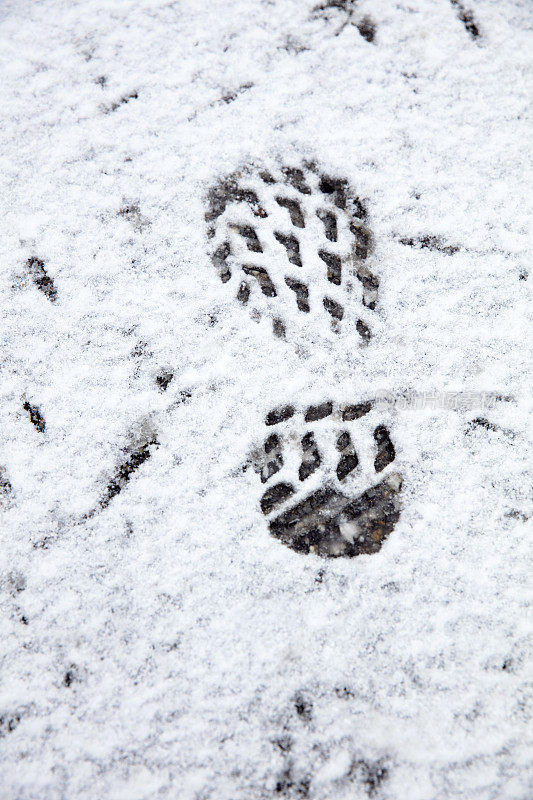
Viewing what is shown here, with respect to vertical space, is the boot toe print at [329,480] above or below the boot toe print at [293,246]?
below

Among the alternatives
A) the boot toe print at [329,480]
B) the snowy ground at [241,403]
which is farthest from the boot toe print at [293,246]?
the boot toe print at [329,480]

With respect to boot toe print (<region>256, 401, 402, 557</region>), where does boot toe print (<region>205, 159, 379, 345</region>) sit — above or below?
above

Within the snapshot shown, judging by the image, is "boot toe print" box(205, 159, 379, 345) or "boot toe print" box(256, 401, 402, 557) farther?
"boot toe print" box(205, 159, 379, 345)

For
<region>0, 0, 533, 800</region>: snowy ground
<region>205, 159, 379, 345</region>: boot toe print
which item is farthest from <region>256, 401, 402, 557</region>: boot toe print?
<region>205, 159, 379, 345</region>: boot toe print

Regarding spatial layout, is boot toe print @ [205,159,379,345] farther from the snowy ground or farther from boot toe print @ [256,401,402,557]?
boot toe print @ [256,401,402,557]

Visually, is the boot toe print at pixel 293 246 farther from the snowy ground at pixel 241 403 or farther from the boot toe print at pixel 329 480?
the boot toe print at pixel 329 480

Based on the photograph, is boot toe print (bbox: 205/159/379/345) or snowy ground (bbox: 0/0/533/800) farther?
boot toe print (bbox: 205/159/379/345)

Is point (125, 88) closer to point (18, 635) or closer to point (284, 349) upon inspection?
point (284, 349)
